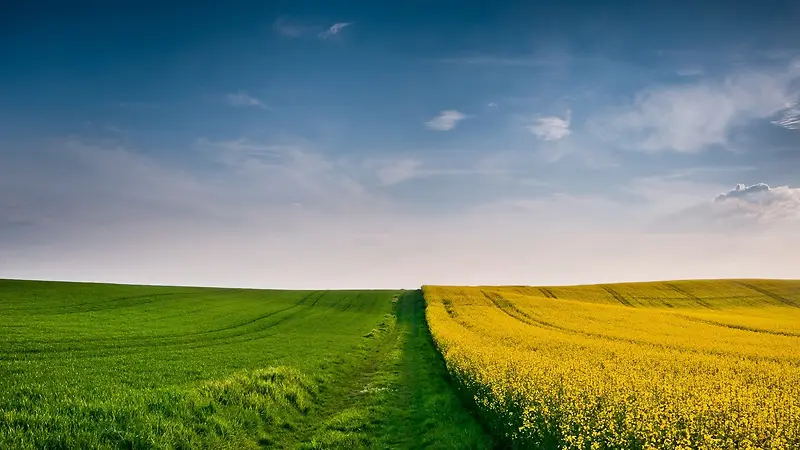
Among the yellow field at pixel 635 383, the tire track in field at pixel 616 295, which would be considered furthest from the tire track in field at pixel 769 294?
the yellow field at pixel 635 383

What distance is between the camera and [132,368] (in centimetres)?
1941

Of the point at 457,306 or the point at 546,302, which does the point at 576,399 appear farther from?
the point at 546,302

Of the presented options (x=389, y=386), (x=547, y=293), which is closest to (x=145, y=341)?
(x=389, y=386)

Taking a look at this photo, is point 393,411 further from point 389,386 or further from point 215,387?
point 215,387

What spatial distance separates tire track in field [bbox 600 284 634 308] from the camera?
232 ft

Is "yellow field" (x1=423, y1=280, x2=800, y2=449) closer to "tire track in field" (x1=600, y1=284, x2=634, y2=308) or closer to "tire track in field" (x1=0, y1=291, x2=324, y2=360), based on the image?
"tire track in field" (x1=0, y1=291, x2=324, y2=360)

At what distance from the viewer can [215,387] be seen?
52.1ft

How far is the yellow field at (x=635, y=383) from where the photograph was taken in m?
8.54

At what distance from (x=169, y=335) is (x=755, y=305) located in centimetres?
7129

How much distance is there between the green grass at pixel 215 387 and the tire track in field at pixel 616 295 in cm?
4528

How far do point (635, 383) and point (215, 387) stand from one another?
12.5m

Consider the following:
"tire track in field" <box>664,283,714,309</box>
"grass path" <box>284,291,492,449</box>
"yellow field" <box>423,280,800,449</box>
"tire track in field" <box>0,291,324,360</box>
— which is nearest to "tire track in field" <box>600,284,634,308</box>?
"tire track in field" <box>664,283,714,309</box>

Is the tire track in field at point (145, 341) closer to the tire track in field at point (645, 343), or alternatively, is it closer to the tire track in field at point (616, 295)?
the tire track in field at point (645, 343)

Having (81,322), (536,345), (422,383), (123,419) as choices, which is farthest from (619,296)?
(123,419)
